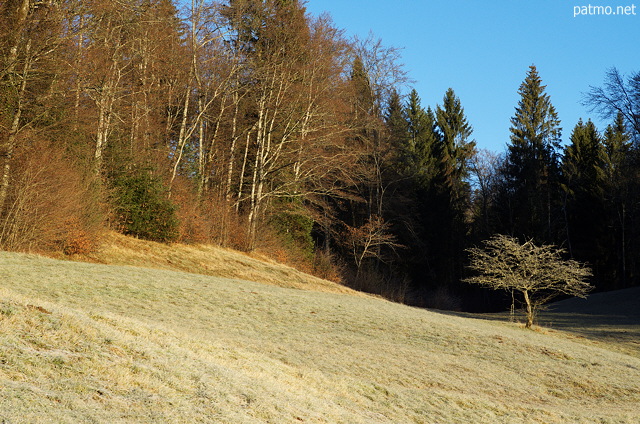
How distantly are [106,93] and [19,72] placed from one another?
3.06m

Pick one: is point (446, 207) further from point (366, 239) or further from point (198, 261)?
point (198, 261)

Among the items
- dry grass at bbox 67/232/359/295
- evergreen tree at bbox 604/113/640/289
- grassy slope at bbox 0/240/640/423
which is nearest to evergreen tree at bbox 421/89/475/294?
evergreen tree at bbox 604/113/640/289

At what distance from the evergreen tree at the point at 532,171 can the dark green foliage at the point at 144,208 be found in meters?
31.5

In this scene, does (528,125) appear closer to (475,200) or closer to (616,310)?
(475,200)

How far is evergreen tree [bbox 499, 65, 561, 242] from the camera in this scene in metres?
47.7

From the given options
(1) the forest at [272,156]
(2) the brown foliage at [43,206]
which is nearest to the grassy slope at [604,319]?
(1) the forest at [272,156]

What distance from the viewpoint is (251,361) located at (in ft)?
28.9

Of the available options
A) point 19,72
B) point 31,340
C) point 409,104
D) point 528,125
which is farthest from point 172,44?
point 528,125

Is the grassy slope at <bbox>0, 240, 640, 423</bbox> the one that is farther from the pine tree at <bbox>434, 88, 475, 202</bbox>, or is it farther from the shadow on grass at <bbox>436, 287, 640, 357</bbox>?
the pine tree at <bbox>434, 88, 475, 202</bbox>

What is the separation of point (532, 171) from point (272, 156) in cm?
2608

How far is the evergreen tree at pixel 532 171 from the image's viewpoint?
157ft

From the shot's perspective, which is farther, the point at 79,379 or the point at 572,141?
the point at 572,141

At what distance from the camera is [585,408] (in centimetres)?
1005

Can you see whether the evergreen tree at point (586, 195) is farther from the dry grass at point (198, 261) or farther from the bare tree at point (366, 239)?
the dry grass at point (198, 261)
